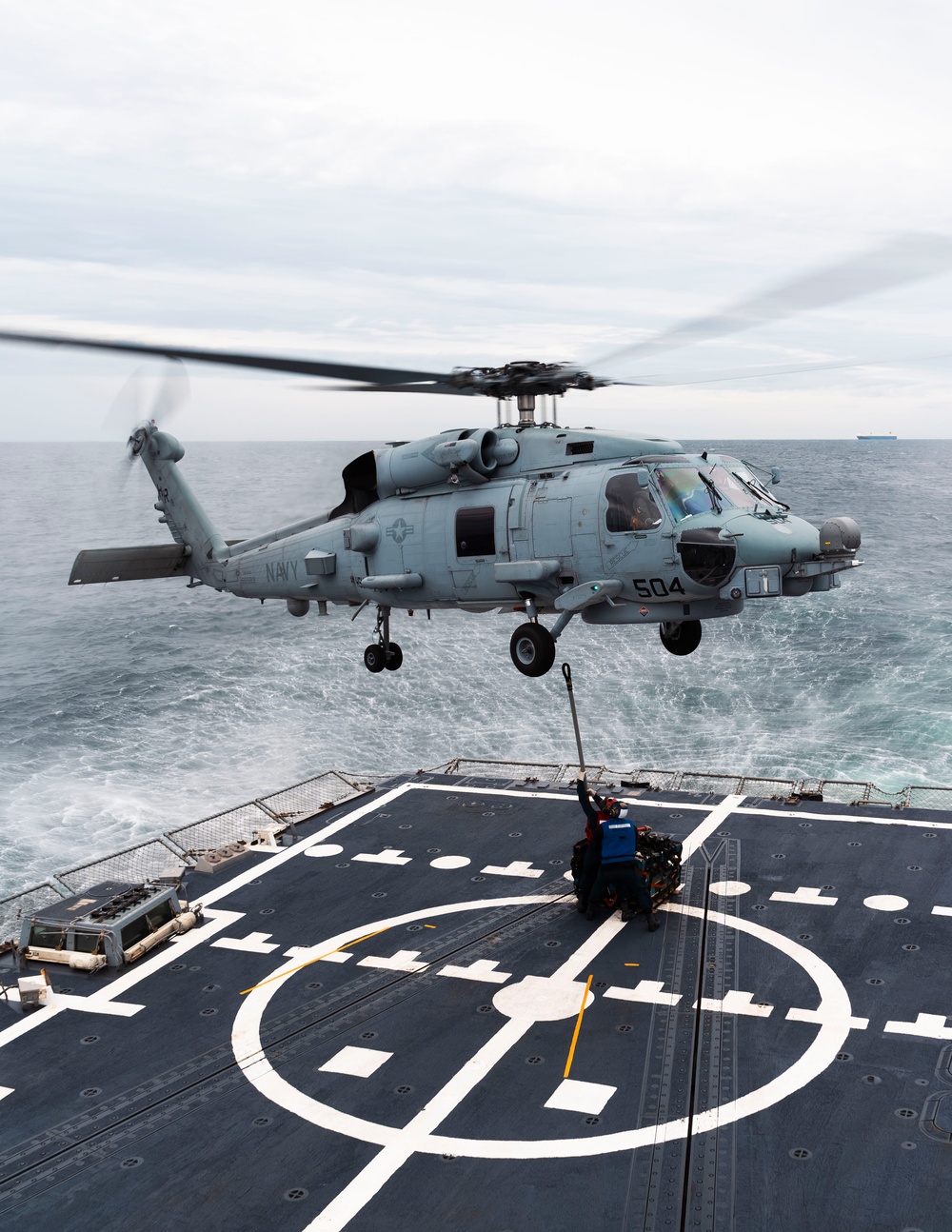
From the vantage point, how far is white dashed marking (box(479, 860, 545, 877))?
1880cm

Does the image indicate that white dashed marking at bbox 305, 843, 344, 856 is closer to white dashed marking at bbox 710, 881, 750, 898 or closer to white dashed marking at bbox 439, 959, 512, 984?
white dashed marking at bbox 439, 959, 512, 984

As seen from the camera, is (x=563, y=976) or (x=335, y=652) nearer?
(x=563, y=976)

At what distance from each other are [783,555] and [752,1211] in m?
7.18

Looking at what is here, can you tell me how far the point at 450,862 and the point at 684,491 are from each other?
8.15 metres

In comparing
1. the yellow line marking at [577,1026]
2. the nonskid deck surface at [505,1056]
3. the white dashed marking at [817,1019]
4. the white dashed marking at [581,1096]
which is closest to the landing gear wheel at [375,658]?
the nonskid deck surface at [505,1056]

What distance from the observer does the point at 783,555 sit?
14.0 metres

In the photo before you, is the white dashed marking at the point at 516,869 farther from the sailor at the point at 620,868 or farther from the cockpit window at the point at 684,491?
the cockpit window at the point at 684,491

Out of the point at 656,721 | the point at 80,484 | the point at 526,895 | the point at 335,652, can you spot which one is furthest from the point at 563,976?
the point at 80,484

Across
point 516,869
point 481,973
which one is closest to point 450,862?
point 516,869

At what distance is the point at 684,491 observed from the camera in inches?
570

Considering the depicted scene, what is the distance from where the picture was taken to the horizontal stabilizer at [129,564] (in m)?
18.5

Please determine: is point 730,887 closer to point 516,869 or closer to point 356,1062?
point 516,869

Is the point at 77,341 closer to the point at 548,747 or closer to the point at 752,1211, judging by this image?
the point at 752,1211

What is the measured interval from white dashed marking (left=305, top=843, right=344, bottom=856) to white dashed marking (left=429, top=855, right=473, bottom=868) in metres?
1.91
